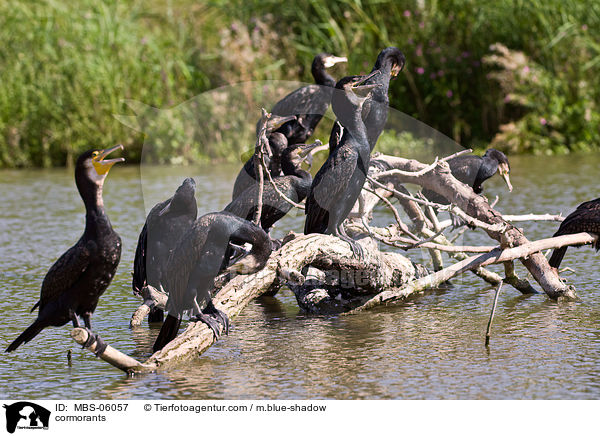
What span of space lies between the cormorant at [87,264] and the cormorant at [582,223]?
11.5ft

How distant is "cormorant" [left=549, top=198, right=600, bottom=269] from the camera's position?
693cm

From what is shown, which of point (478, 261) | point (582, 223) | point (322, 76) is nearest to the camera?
point (478, 261)

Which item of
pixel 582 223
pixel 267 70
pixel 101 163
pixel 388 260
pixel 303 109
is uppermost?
pixel 267 70

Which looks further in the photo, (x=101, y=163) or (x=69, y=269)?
(x=69, y=269)

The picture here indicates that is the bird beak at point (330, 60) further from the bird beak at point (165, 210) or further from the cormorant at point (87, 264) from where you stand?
the cormorant at point (87, 264)

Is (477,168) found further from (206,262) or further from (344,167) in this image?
(206,262)

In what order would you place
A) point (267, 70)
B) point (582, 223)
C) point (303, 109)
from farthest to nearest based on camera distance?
point (267, 70) < point (303, 109) < point (582, 223)

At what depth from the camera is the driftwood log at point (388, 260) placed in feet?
20.4

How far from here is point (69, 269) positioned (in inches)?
194

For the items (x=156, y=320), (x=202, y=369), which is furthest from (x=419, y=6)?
(x=202, y=369)

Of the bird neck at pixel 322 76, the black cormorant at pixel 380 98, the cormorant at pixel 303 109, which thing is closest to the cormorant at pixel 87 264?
the black cormorant at pixel 380 98

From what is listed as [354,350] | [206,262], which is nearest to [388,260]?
[354,350]
